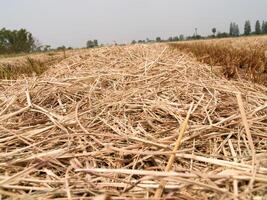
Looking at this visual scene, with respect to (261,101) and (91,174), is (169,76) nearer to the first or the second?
(261,101)

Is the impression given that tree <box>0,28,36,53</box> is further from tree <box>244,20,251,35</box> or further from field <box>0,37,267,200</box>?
tree <box>244,20,251,35</box>

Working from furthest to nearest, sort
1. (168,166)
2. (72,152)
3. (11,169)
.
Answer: (72,152)
(11,169)
(168,166)

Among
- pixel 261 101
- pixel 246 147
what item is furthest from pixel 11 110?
pixel 261 101

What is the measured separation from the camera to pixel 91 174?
1.47 m

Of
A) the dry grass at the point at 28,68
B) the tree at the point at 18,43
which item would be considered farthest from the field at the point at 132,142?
the tree at the point at 18,43

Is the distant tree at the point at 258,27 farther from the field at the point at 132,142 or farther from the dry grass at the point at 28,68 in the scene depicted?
the field at the point at 132,142

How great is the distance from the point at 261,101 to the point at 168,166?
4.08 ft

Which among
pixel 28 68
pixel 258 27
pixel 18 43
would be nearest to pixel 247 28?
pixel 258 27

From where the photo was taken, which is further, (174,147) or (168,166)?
(174,147)

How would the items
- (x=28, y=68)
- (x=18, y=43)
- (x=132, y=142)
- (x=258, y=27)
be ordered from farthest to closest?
(x=258, y=27) < (x=18, y=43) < (x=28, y=68) < (x=132, y=142)

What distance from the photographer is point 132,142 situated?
1.75 meters

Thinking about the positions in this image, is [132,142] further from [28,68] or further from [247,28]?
[247,28]

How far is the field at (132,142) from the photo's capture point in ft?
4.43

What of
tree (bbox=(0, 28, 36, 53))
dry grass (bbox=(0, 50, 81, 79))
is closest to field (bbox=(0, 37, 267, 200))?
dry grass (bbox=(0, 50, 81, 79))
